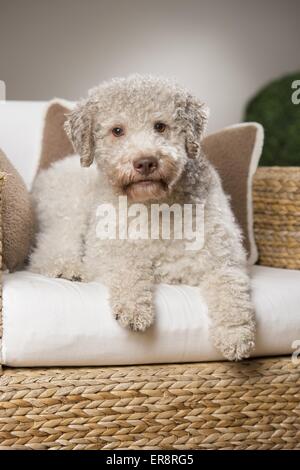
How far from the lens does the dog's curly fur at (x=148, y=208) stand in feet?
5.91

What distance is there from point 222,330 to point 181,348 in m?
0.13

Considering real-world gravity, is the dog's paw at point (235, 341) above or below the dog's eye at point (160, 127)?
below

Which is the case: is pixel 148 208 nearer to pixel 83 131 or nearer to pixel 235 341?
pixel 83 131

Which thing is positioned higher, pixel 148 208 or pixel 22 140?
pixel 22 140

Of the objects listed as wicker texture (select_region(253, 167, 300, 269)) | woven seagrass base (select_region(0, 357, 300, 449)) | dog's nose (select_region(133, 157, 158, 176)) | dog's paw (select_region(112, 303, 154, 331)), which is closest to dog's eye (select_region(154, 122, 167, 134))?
dog's nose (select_region(133, 157, 158, 176))

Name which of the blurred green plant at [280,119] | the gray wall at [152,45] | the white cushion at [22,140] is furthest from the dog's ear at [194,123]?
the blurred green plant at [280,119]

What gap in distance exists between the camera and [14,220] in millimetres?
2068

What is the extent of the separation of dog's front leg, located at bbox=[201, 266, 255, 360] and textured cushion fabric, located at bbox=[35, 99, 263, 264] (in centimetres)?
64

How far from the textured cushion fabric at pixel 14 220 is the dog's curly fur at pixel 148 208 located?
3.4 inches

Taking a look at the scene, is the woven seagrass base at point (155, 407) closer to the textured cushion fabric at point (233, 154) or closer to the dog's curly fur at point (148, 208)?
the dog's curly fur at point (148, 208)

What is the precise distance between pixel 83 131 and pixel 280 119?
358 centimetres

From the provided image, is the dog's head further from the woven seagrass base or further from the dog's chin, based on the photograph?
the woven seagrass base

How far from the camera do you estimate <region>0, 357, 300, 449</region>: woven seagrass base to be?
1.75 metres

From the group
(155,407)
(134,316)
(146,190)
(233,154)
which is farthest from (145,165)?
(233,154)
